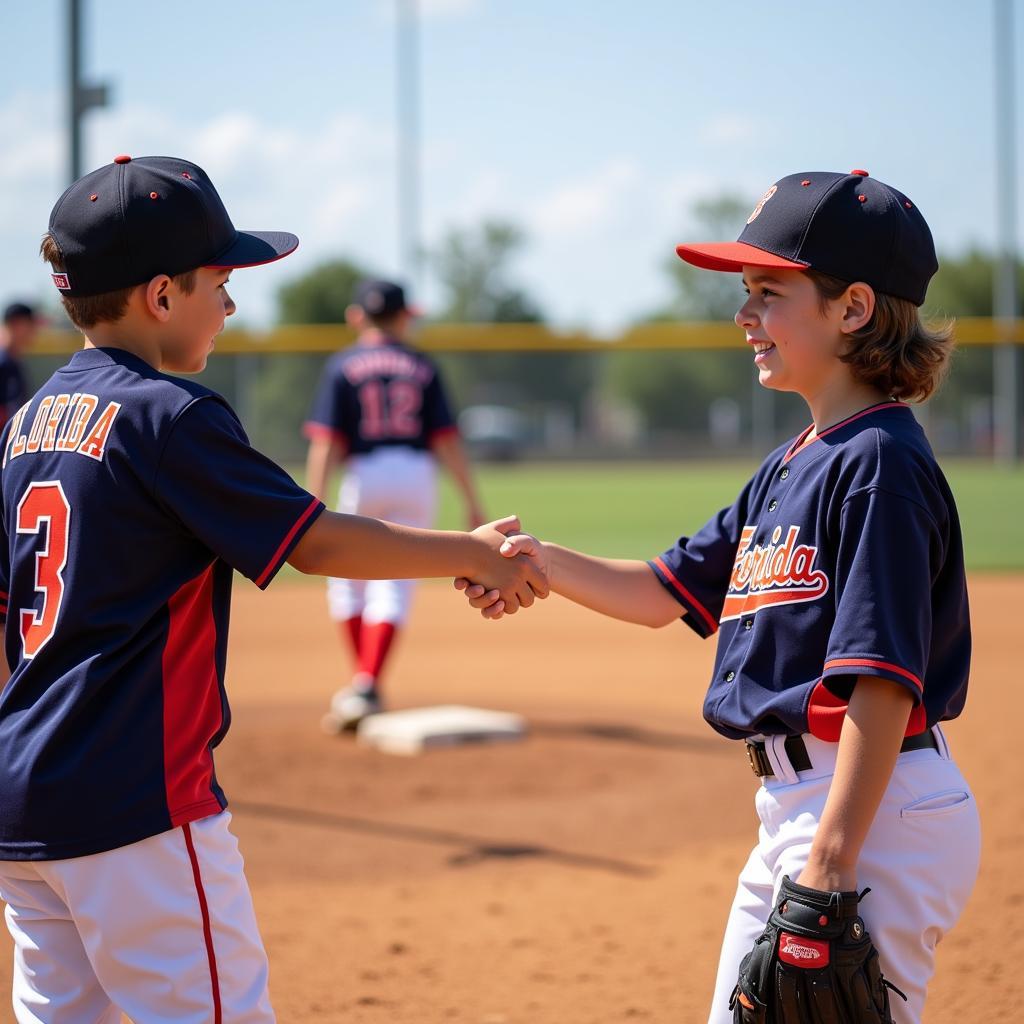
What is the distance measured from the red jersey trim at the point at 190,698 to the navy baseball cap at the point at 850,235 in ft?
3.47

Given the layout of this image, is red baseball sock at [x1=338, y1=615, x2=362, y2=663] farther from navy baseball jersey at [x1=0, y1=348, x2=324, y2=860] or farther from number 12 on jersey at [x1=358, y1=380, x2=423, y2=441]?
navy baseball jersey at [x1=0, y1=348, x2=324, y2=860]

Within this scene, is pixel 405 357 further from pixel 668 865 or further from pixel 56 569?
A: pixel 56 569

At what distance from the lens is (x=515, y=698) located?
6.82 meters

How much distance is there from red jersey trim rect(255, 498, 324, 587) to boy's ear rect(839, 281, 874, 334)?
0.90 metres

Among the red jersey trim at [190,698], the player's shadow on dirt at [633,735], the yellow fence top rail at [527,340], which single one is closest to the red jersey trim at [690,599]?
the red jersey trim at [190,698]

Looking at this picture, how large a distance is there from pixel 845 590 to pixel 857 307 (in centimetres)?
50

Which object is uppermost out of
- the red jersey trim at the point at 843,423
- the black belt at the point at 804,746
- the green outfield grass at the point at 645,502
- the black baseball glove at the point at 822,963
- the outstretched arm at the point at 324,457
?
the red jersey trim at the point at 843,423

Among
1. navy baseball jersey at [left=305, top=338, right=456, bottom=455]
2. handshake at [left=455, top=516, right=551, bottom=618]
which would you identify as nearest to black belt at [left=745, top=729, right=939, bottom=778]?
handshake at [left=455, top=516, right=551, bottom=618]

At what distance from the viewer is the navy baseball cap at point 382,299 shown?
21.6ft

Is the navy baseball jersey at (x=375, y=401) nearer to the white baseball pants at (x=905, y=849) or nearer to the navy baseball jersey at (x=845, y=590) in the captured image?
the navy baseball jersey at (x=845, y=590)

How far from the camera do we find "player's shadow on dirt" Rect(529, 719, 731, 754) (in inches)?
→ 227

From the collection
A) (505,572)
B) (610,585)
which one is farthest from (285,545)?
(610,585)

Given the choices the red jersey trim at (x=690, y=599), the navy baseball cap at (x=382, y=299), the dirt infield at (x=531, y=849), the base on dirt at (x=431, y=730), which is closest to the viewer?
the red jersey trim at (x=690, y=599)

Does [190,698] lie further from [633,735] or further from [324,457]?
[324,457]
